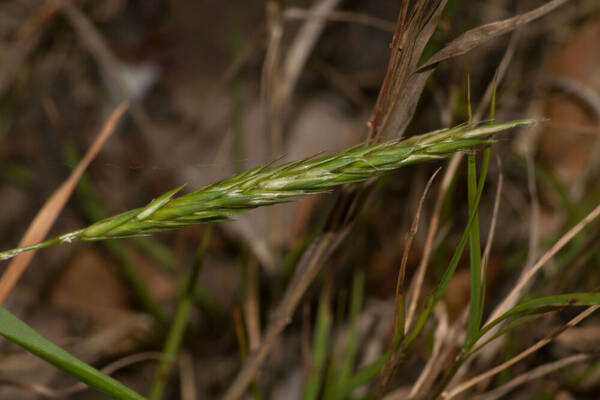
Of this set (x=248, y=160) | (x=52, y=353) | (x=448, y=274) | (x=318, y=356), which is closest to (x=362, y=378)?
(x=318, y=356)

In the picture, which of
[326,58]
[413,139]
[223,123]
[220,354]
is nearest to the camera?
[413,139]

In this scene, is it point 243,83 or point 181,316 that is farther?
point 243,83

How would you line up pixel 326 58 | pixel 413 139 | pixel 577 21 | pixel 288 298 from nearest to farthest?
1. pixel 413 139
2. pixel 288 298
3. pixel 577 21
4. pixel 326 58

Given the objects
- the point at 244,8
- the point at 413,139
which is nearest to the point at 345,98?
the point at 244,8

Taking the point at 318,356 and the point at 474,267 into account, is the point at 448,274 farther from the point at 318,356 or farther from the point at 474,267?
the point at 318,356

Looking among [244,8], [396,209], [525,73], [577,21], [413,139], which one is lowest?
[413,139]

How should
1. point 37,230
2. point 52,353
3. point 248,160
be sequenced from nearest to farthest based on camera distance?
point 52,353 < point 37,230 < point 248,160

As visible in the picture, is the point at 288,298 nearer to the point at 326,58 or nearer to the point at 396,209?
the point at 396,209
